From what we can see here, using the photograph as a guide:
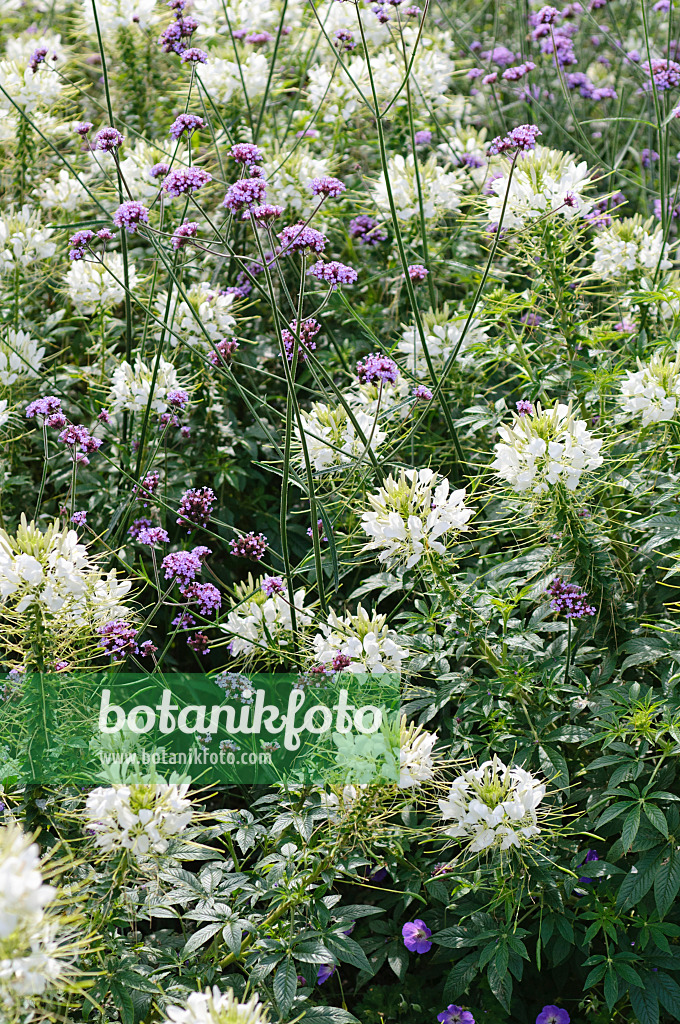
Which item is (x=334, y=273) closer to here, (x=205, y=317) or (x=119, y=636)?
(x=205, y=317)

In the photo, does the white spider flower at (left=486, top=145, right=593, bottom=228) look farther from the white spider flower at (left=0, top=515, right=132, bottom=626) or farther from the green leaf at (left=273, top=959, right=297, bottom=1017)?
the green leaf at (left=273, top=959, right=297, bottom=1017)

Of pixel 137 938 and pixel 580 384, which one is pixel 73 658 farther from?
pixel 580 384

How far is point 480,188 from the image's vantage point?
10.6 feet

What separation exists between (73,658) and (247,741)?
47 cm

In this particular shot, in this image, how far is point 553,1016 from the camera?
6.37 feet

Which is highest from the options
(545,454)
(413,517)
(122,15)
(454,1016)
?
(122,15)

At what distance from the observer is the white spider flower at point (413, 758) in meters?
1.74

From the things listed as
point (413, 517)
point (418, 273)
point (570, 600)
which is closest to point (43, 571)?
point (413, 517)

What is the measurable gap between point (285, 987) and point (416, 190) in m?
2.26

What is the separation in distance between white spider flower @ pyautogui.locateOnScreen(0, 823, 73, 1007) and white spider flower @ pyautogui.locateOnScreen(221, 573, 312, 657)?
0.80m

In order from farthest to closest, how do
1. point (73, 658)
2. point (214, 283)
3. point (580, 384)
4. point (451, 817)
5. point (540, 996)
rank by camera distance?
1. point (214, 283)
2. point (580, 384)
3. point (540, 996)
4. point (73, 658)
5. point (451, 817)

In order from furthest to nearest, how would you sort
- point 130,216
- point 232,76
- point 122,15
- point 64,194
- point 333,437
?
point 122,15, point 232,76, point 64,194, point 333,437, point 130,216

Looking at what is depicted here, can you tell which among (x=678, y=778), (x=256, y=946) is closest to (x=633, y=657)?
(x=678, y=778)

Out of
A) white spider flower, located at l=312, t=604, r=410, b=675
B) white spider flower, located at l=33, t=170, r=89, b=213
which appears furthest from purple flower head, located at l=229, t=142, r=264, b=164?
white spider flower, located at l=33, t=170, r=89, b=213
